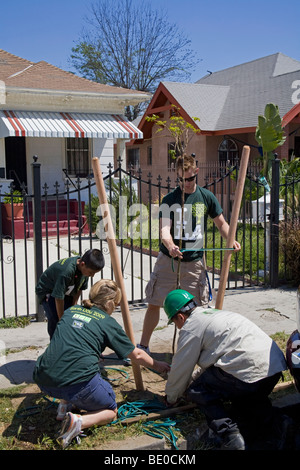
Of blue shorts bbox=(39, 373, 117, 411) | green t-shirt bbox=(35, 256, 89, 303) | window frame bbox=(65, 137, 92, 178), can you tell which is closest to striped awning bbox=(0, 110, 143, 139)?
window frame bbox=(65, 137, 92, 178)

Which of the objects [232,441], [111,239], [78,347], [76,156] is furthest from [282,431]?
[76,156]

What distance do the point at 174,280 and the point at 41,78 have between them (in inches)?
492

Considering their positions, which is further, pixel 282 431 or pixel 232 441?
pixel 282 431

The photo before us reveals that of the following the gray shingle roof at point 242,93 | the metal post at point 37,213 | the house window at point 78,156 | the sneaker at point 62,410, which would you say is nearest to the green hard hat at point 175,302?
the sneaker at point 62,410

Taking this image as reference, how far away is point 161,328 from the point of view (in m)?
5.81

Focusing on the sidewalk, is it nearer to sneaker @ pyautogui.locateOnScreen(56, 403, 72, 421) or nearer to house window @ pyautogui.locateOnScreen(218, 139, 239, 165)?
sneaker @ pyautogui.locateOnScreen(56, 403, 72, 421)

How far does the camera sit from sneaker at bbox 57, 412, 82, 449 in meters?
3.20

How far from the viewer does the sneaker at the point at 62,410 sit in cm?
352

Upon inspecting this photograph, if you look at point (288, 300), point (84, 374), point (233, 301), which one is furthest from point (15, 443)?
point (288, 300)

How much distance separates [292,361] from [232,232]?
4.33 ft

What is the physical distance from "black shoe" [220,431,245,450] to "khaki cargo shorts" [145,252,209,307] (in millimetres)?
1585

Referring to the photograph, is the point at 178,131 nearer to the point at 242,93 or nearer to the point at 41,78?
the point at 41,78

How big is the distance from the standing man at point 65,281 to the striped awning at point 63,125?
9.57 metres

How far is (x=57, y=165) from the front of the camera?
15828 mm
